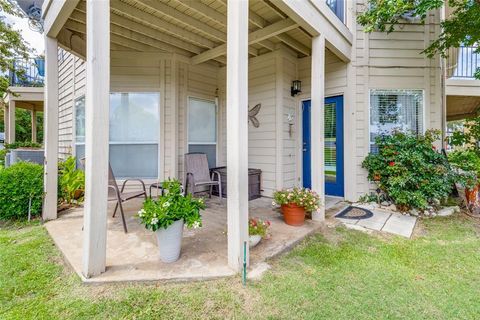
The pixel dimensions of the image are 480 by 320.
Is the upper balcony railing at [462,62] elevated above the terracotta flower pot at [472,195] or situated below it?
above

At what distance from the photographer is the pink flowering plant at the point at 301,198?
10.8ft

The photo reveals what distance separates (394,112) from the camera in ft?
15.7

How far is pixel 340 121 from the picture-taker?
4934 millimetres

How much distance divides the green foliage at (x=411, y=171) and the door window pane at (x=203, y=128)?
10.7 ft

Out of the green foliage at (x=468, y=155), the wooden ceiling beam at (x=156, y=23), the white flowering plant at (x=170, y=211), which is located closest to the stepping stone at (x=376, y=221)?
the green foliage at (x=468, y=155)

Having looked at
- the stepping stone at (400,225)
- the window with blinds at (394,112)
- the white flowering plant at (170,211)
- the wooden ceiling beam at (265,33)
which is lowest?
the stepping stone at (400,225)

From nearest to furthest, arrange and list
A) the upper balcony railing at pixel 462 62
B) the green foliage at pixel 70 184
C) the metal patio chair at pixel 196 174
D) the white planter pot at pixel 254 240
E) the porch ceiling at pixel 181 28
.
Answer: the white planter pot at pixel 254 240 → the porch ceiling at pixel 181 28 → the green foliage at pixel 70 184 → the metal patio chair at pixel 196 174 → the upper balcony railing at pixel 462 62

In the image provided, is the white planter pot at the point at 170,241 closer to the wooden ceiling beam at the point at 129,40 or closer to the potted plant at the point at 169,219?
the potted plant at the point at 169,219

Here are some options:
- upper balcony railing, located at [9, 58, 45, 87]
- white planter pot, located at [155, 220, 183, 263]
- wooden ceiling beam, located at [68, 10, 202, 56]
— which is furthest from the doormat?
upper balcony railing, located at [9, 58, 45, 87]

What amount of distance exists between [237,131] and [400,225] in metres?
3.00

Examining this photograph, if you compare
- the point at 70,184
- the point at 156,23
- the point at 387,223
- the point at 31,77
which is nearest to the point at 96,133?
the point at 156,23

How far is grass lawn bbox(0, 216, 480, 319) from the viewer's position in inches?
68.7

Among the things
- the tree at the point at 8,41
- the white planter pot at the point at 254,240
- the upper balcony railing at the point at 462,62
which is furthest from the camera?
the upper balcony railing at the point at 462,62

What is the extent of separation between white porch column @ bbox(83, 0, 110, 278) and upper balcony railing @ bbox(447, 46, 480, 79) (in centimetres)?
845
